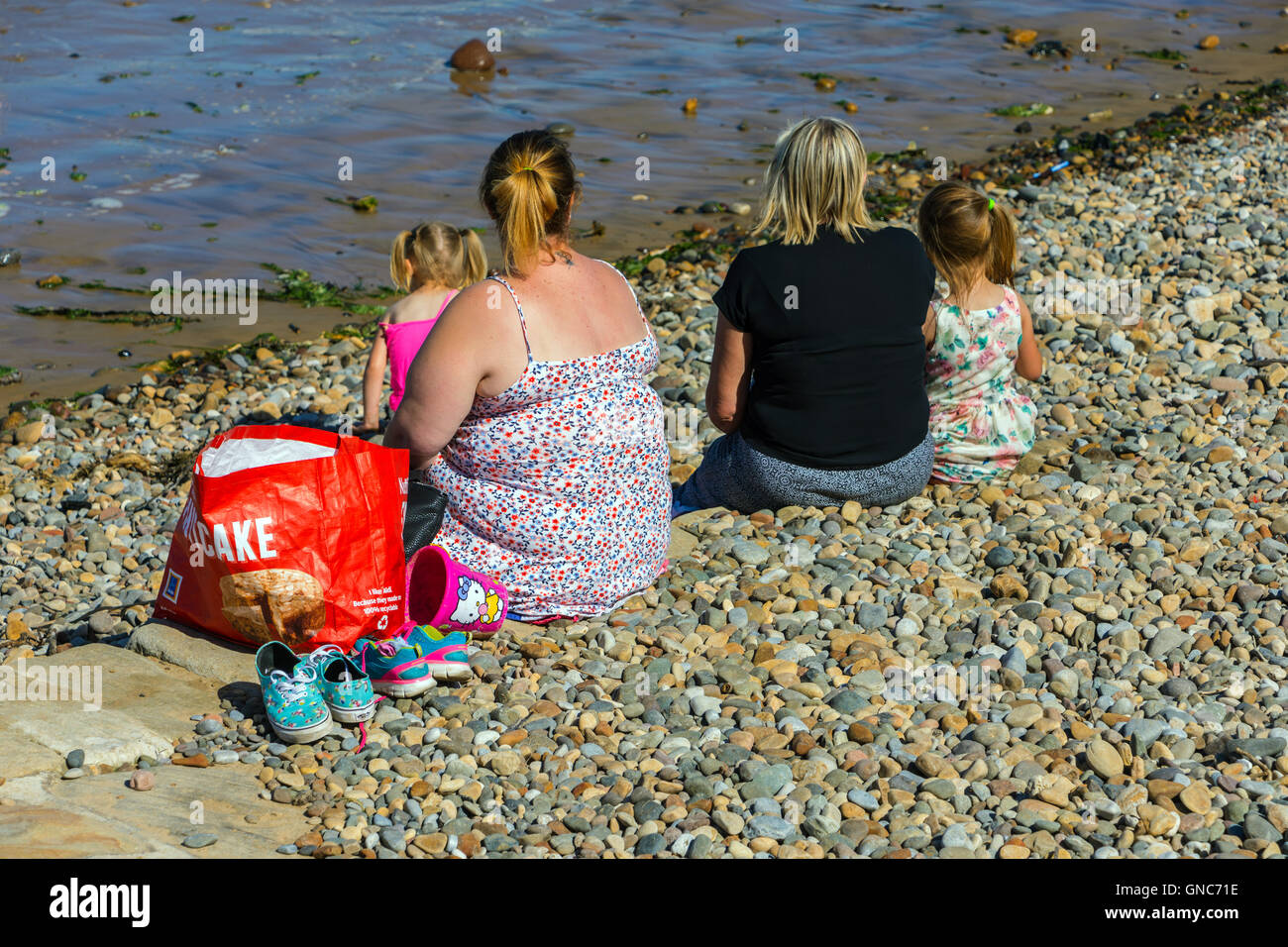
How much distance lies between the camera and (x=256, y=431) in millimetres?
3922

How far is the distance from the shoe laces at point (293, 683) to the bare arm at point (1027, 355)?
3.18 metres

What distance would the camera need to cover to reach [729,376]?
4.81 metres

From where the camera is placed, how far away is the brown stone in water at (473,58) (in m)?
14.4

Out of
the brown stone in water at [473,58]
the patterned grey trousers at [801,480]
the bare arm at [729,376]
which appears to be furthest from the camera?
the brown stone in water at [473,58]

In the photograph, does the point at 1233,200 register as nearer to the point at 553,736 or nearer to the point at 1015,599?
the point at 1015,599

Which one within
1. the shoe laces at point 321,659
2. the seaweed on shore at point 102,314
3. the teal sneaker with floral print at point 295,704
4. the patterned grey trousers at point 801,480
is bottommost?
the teal sneaker with floral print at point 295,704

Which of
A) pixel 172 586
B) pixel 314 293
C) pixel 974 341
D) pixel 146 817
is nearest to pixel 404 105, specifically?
pixel 314 293

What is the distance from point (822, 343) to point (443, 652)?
1.79 metres

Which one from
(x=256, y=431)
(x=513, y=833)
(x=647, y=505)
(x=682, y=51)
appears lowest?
(x=513, y=833)

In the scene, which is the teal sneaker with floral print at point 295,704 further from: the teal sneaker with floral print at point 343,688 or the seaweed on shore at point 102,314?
the seaweed on shore at point 102,314

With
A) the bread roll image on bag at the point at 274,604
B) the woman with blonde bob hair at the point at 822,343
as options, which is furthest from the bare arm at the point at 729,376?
the bread roll image on bag at the point at 274,604

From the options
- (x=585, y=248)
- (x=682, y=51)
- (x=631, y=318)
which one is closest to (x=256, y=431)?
(x=631, y=318)

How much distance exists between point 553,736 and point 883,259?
6.95ft

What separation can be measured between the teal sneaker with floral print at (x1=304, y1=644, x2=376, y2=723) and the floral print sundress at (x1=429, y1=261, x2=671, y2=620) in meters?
0.70
